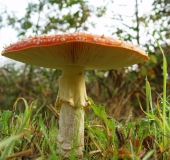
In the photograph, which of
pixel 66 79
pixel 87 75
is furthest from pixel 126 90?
pixel 66 79

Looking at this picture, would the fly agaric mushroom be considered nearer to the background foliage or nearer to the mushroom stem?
the mushroom stem

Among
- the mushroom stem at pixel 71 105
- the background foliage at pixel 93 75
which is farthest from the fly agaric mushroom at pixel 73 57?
the background foliage at pixel 93 75

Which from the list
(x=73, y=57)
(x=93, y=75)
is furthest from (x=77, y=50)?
(x=93, y=75)

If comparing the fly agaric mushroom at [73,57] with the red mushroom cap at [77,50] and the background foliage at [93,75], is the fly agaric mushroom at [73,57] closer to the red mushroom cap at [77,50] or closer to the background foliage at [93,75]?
the red mushroom cap at [77,50]

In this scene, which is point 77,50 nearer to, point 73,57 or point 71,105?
point 73,57

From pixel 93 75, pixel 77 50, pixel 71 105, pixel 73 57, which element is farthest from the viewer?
pixel 93 75

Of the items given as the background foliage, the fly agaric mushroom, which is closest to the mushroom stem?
the fly agaric mushroom

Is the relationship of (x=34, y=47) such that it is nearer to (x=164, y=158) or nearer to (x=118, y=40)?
(x=118, y=40)
